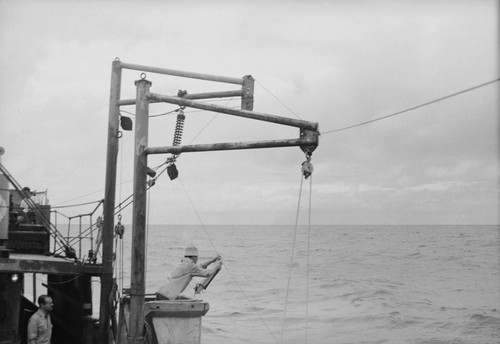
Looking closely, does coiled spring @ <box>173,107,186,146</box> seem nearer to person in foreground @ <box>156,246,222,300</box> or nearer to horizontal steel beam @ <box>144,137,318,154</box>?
horizontal steel beam @ <box>144,137,318,154</box>

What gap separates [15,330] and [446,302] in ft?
85.2

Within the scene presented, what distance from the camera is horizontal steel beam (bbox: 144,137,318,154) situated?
7.87 m

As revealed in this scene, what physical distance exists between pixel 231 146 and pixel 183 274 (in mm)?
2518

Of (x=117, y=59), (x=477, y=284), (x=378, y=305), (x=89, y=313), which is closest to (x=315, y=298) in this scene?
(x=378, y=305)

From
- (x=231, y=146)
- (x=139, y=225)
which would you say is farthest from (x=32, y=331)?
(x=231, y=146)

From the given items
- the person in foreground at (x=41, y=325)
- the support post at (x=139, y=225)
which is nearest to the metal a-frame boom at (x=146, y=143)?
the support post at (x=139, y=225)

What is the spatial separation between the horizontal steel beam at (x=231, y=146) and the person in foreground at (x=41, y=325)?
3539mm

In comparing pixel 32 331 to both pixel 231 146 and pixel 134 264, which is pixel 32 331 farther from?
pixel 231 146

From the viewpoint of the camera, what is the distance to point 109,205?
37.0 ft

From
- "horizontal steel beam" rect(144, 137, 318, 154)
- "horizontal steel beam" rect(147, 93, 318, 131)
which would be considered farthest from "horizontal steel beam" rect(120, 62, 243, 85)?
"horizontal steel beam" rect(144, 137, 318, 154)

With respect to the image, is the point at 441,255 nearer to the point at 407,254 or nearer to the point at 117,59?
the point at 407,254

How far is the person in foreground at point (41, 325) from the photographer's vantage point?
9.57 metres

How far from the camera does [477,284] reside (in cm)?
3819

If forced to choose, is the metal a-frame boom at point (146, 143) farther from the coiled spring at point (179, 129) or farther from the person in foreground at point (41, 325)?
the person in foreground at point (41, 325)
